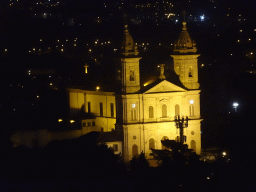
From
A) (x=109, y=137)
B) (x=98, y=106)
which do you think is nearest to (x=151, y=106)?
(x=109, y=137)

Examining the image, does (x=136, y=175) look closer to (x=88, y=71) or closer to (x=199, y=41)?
(x=88, y=71)

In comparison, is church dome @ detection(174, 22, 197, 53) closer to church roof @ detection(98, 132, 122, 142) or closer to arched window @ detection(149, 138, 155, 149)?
arched window @ detection(149, 138, 155, 149)

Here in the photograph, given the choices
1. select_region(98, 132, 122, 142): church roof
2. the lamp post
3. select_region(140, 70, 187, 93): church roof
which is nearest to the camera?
the lamp post

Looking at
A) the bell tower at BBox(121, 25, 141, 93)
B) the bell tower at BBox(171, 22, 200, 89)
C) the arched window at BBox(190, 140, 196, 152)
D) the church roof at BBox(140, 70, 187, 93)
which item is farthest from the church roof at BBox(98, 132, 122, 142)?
the bell tower at BBox(171, 22, 200, 89)

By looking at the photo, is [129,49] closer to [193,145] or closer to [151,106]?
[151,106]

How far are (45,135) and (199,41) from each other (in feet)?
170

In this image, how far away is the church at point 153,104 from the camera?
7350 cm

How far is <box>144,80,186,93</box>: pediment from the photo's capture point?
74.0 metres

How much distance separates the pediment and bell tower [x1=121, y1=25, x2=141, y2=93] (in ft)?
3.16

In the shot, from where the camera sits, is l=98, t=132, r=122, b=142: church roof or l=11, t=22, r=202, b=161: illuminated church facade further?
l=11, t=22, r=202, b=161: illuminated church facade

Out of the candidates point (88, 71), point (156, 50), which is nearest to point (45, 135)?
point (88, 71)

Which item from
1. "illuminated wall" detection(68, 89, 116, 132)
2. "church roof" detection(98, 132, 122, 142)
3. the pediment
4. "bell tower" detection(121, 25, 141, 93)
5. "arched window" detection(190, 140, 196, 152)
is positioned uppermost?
"bell tower" detection(121, 25, 141, 93)

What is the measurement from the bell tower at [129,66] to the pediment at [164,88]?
96 centimetres

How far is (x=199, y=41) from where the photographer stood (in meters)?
123
